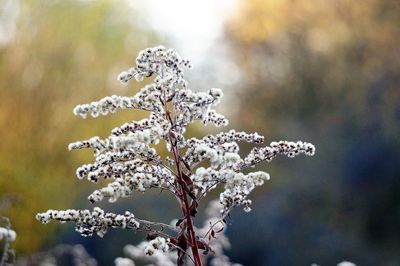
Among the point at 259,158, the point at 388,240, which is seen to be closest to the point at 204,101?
the point at 259,158

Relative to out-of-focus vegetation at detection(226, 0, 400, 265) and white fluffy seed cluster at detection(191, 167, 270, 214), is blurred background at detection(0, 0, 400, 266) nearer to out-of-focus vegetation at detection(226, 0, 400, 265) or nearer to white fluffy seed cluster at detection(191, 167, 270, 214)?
out-of-focus vegetation at detection(226, 0, 400, 265)

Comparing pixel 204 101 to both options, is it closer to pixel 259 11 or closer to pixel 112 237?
pixel 112 237

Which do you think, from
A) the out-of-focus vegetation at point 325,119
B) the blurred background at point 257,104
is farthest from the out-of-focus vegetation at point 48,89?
the out-of-focus vegetation at point 325,119

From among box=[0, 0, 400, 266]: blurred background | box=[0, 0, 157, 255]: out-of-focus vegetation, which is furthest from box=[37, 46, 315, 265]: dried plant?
box=[0, 0, 157, 255]: out-of-focus vegetation

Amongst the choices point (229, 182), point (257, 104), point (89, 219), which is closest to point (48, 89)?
point (257, 104)

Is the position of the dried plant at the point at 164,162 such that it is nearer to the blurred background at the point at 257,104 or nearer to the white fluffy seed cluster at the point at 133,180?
the white fluffy seed cluster at the point at 133,180

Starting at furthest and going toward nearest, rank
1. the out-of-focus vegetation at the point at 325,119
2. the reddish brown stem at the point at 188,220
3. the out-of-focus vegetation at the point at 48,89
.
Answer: the out-of-focus vegetation at the point at 48,89
the out-of-focus vegetation at the point at 325,119
the reddish brown stem at the point at 188,220

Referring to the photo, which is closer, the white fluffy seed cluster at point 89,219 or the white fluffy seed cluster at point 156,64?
the white fluffy seed cluster at point 89,219
